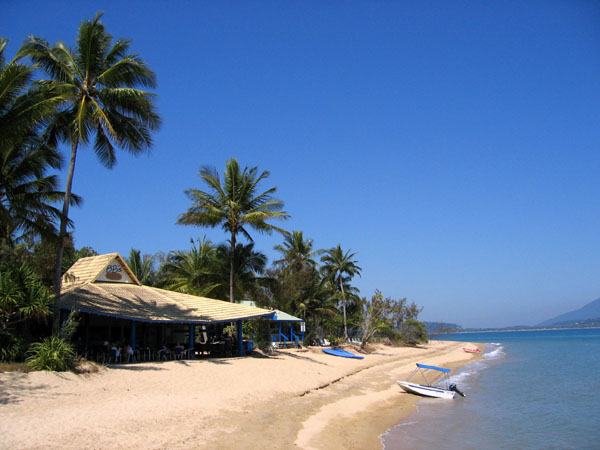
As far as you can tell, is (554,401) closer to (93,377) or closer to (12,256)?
(93,377)

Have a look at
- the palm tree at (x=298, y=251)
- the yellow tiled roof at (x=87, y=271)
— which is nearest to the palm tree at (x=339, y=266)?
the palm tree at (x=298, y=251)

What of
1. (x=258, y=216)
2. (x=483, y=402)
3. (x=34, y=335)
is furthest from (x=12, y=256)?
(x=483, y=402)

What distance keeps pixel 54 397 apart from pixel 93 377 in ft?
7.13

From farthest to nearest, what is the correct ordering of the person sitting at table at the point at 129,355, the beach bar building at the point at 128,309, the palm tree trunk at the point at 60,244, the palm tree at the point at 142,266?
the palm tree at the point at 142,266 < the beach bar building at the point at 128,309 < the person sitting at table at the point at 129,355 < the palm tree trunk at the point at 60,244

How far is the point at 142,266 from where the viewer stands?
107ft

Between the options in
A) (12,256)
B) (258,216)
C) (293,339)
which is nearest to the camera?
(12,256)

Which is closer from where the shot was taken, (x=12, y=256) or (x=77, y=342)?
(x=12, y=256)

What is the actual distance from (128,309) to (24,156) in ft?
21.7

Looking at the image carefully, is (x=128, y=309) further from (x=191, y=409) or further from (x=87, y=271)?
(x=191, y=409)

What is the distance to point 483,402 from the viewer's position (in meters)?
17.2

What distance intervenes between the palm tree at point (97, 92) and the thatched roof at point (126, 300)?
267 centimetres

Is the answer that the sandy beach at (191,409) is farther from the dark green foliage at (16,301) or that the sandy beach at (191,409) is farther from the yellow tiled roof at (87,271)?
the yellow tiled roof at (87,271)

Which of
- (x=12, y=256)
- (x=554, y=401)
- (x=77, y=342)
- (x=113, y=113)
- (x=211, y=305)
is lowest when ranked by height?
(x=554, y=401)

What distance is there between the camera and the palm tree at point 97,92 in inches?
596
